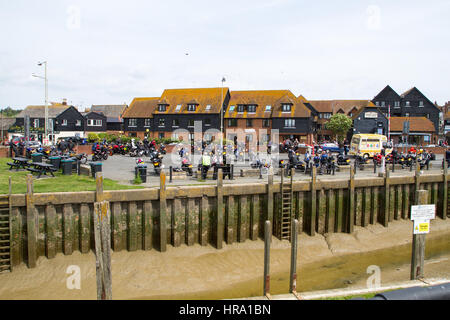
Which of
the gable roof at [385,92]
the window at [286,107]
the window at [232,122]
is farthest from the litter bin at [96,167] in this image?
the gable roof at [385,92]

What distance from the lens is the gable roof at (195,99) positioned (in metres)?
58.8

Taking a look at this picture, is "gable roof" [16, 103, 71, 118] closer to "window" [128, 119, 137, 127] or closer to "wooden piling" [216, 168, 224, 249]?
"window" [128, 119, 137, 127]

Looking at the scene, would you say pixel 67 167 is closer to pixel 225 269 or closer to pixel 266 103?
pixel 225 269

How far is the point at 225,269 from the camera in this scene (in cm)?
1467

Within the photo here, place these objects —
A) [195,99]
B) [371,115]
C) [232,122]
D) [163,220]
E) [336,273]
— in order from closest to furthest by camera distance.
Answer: [163,220], [336,273], [232,122], [195,99], [371,115]

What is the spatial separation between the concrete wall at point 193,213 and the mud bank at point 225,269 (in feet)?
1.69

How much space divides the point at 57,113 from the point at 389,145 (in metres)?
61.3

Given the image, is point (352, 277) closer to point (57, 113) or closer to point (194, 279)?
point (194, 279)

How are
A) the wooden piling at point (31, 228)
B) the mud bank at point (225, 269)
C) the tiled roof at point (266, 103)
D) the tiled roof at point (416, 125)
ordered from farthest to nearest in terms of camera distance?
1. the tiled roof at point (416, 125)
2. the tiled roof at point (266, 103)
3. the wooden piling at point (31, 228)
4. the mud bank at point (225, 269)

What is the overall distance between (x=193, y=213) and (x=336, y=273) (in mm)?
6507

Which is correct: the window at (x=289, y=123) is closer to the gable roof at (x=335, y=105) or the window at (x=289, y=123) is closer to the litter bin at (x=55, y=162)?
the gable roof at (x=335, y=105)

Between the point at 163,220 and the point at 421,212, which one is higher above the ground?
the point at 421,212

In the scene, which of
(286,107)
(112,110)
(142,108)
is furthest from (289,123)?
(112,110)

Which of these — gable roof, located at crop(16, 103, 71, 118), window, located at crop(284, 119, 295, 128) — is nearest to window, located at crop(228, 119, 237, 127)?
window, located at crop(284, 119, 295, 128)
